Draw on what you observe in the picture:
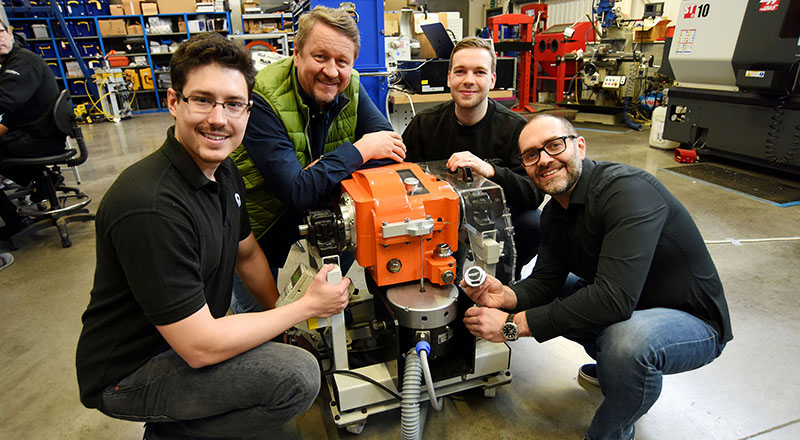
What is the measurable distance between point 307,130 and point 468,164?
58cm

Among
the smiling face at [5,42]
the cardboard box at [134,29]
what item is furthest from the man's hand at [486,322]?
the cardboard box at [134,29]

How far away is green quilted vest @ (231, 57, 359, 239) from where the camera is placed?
1.52m

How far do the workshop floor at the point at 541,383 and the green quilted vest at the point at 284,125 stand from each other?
2.25 ft

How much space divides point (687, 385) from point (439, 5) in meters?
10.7

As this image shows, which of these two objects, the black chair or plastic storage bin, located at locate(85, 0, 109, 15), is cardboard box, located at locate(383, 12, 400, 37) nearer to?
the black chair

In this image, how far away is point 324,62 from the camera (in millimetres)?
1493

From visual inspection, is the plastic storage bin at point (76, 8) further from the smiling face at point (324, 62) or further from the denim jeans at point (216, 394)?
the denim jeans at point (216, 394)

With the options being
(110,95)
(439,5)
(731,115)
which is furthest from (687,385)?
(439,5)

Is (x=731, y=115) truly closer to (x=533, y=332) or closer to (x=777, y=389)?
(x=777, y=389)

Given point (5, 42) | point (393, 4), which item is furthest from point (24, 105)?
point (393, 4)

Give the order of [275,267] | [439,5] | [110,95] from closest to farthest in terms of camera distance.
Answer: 1. [275,267]
2. [110,95]
3. [439,5]

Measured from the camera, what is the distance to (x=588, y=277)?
1.38 m

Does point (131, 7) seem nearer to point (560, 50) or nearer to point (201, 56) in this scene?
point (560, 50)

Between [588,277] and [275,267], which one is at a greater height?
[588,277]
